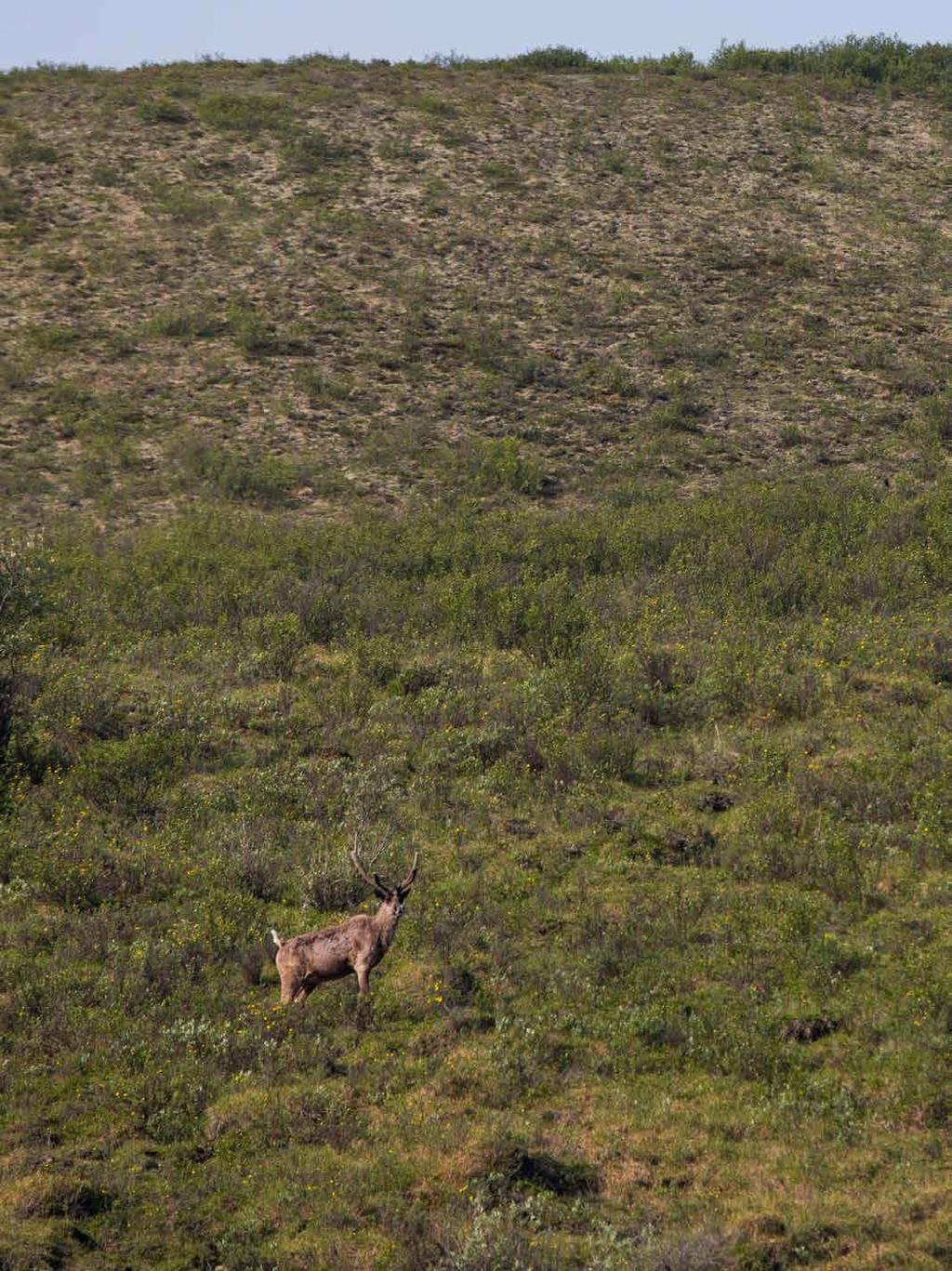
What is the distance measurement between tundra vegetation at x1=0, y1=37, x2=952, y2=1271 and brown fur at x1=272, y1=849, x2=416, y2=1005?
0.49 meters

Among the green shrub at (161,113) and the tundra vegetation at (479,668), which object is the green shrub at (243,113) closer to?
the tundra vegetation at (479,668)

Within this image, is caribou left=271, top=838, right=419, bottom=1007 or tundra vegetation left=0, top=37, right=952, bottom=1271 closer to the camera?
tundra vegetation left=0, top=37, right=952, bottom=1271

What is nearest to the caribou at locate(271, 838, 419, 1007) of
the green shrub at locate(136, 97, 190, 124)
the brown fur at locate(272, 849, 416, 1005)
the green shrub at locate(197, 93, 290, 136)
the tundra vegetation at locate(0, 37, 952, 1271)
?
the brown fur at locate(272, 849, 416, 1005)

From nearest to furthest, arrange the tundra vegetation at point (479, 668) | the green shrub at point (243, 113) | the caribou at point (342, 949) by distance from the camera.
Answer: the tundra vegetation at point (479, 668), the caribou at point (342, 949), the green shrub at point (243, 113)

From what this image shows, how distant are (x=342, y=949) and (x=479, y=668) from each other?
1006 cm

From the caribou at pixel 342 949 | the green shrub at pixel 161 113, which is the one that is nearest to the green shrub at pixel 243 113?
the green shrub at pixel 161 113

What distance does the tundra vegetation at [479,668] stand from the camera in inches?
431

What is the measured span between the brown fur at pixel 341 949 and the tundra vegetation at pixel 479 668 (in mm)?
486

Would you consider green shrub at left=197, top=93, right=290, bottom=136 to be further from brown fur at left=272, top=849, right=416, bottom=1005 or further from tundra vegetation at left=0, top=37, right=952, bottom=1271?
brown fur at left=272, top=849, right=416, bottom=1005

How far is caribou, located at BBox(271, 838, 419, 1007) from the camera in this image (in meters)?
12.0

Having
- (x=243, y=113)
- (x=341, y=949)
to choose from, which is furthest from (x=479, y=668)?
(x=243, y=113)

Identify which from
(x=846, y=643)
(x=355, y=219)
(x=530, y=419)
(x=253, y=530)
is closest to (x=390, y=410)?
(x=530, y=419)

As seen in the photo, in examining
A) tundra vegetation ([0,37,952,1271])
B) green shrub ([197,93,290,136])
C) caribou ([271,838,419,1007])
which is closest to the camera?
tundra vegetation ([0,37,952,1271])

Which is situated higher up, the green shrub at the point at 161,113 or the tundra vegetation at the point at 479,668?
the green shrub at the point at 161,113
